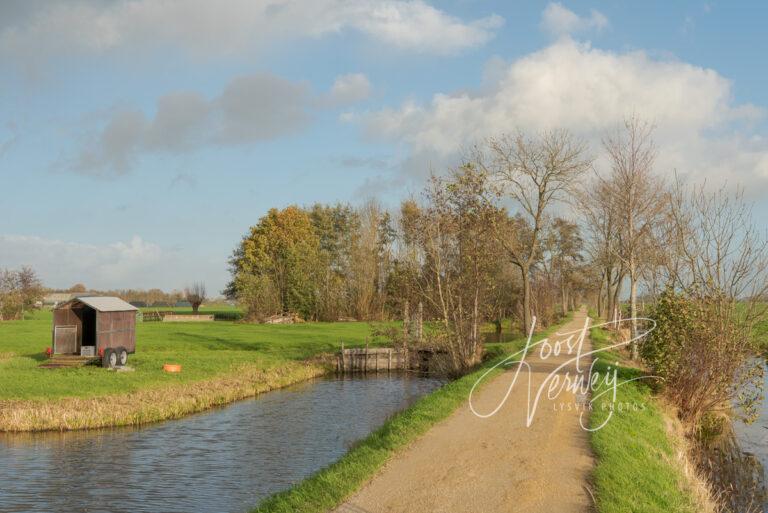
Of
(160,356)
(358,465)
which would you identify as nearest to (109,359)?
(160,356)

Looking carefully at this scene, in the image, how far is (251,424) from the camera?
928 inches

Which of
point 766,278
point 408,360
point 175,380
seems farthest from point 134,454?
point 408,360

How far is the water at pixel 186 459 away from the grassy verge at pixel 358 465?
2.74 metres

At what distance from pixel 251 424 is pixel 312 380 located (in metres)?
11.8

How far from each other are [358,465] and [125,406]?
1402 cm

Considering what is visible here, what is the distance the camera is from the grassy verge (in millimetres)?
10766

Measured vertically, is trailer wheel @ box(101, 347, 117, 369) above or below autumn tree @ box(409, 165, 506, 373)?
below

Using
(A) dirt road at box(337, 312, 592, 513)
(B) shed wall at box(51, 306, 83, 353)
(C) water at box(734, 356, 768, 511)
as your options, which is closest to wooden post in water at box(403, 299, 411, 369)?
(B) shed wall at box(51, 306, 83, 353)

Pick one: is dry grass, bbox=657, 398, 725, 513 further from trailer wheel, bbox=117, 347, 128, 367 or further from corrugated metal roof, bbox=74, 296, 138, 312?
corrugated metal roof, bbox=74, 296, 138, 312

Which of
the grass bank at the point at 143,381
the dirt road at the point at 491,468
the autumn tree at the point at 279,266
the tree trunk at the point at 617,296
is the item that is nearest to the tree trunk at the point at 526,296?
the tree trunk at the point at 617,296

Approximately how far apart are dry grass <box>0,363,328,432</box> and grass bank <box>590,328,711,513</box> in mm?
14997

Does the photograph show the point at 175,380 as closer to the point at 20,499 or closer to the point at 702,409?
the point at 20,499

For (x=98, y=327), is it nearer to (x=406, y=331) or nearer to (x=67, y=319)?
(x=67, y=319)

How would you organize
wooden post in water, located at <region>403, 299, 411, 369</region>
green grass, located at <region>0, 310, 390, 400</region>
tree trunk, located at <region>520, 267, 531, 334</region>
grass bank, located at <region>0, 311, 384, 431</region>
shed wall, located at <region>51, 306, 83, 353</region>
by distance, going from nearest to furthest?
grass bank, located at <region>0, 311, 384, 431</region> < green grass, located at <region>0, 310, 390, 400</region> < shed wall, located at <region>51, 306, 83, 353</region> < wooden post in water, located at <region>403, 299, 411, 369</region> < tree trunk, located at <region>520, 267, 531, 334</region>
